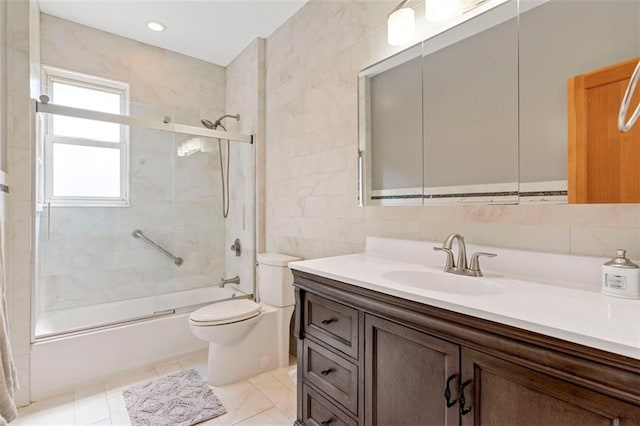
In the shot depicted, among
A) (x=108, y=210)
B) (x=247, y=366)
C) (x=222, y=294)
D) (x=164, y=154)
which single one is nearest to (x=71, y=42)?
(x=164, y=154)

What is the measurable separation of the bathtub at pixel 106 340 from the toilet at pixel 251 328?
0.45m

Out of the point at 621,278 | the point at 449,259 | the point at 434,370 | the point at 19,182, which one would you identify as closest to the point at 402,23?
the point at 449,259

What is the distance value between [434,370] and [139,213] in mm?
2594

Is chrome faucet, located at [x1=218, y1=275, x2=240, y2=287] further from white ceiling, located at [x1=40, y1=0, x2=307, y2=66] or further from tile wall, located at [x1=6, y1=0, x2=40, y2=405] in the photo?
white ceiling, located at [x1=40, y1=0, x2=307, y2=66]

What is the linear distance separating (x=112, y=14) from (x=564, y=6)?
2.93 metres

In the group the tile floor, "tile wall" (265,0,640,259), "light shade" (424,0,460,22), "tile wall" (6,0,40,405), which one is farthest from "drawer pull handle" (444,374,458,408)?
"tile wall" (6,0,40,405)

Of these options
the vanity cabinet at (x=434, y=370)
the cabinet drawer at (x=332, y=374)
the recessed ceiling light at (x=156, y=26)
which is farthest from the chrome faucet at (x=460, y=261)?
the recessed ceiling light at (x=156, y=26)

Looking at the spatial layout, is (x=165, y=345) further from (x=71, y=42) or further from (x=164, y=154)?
(x=71, y=42)

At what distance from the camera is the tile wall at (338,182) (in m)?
1.07

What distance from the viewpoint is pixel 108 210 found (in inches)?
101

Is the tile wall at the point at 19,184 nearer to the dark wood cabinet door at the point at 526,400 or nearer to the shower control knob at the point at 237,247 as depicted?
the shower control knob at the point at 237,247

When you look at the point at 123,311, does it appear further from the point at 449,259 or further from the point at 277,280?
the point at 449,259

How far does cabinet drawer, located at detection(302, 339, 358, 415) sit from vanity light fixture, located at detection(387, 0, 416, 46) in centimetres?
152

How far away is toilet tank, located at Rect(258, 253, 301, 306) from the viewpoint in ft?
7.17
